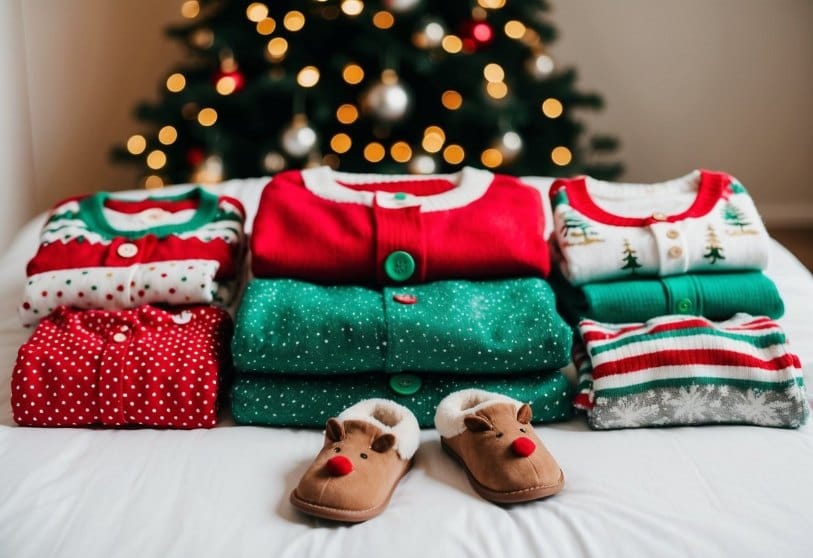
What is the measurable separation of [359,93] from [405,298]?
3.86 ft

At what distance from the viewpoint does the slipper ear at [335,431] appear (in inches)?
37.3

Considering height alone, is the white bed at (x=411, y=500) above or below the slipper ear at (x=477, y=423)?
below

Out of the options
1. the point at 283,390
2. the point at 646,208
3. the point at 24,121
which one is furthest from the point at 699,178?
the point at 24,121

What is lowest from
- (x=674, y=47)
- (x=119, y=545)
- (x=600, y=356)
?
(x=119, y=545)

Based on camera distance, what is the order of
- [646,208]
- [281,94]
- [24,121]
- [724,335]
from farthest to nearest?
[24,121]
[281,94]
[646,208]
[724,335]

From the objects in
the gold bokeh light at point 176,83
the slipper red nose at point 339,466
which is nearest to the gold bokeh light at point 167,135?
the gold bokeh light at point 176,83

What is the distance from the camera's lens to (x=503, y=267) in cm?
116

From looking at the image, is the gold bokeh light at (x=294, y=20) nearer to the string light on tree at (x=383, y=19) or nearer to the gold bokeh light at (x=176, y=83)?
the string light on tree at (x=383, y=19)

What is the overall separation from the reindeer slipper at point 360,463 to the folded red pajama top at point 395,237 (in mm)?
226

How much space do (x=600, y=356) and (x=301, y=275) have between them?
1.49ft

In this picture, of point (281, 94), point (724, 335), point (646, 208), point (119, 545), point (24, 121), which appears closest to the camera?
point (119, 545)

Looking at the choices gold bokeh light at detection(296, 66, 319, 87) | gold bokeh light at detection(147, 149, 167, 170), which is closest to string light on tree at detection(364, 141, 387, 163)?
gold bokeh light at detection(296, 66, 319, 87)

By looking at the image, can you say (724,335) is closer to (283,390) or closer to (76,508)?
(283,390)

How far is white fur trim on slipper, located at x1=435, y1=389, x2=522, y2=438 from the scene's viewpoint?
0.98 metres
